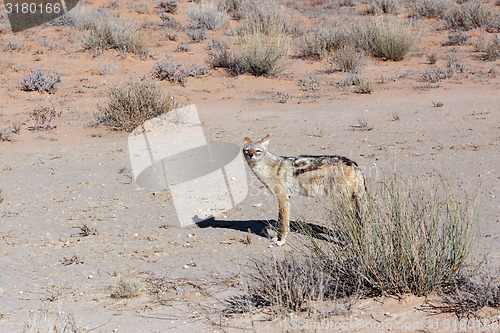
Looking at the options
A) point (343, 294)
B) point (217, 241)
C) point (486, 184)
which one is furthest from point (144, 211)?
point (486, 184)

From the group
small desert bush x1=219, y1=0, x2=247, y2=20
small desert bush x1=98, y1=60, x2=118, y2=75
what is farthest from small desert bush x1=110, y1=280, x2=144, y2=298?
small desert bush x1=219, y1=0, x2=247, y2=20

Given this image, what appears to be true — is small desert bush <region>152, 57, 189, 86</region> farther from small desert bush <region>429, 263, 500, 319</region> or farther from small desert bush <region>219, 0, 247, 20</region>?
small desert bush <region>429, 263, 500, 319</region>

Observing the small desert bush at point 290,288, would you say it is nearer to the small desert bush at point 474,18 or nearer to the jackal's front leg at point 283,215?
the jackal's front leg at point 283,215

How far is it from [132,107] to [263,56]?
17.7 feet

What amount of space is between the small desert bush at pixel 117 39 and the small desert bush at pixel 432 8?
12.8 metres

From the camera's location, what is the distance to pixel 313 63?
18.5m

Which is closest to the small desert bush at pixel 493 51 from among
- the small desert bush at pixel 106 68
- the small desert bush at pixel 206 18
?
the small desert bush at pixel 206 18

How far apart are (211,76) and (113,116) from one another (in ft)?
16.5

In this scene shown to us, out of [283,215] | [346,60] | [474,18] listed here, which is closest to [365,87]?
[346,60]

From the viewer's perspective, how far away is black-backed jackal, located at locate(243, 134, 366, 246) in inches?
252

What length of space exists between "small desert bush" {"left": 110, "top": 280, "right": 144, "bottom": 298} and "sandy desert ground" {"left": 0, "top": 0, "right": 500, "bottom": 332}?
10 centimetres

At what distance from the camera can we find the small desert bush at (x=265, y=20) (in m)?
17.9

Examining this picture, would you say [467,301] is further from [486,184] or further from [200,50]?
[200,50]

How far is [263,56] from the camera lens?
54.9ft
